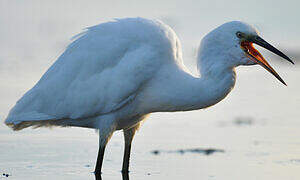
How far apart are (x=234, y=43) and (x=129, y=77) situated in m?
1.19

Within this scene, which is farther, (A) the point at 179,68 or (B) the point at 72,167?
(B) the point at 72,167

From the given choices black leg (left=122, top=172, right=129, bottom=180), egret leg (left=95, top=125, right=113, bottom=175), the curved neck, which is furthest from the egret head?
black leg (left=122, top=172, right=129, bottom=180)

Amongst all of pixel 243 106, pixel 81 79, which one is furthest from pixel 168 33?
pixel 243 106

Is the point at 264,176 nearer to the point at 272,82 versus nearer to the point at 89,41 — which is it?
the point at 89,41

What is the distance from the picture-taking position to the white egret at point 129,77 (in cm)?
779

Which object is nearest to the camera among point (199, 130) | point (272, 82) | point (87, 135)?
point (87, 135)

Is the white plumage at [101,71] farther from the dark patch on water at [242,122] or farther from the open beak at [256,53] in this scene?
the dark patch on water at [242,122]

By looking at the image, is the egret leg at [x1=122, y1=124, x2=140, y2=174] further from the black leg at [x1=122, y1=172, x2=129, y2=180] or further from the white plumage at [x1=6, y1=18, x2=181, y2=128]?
the white plumage at [x1=6, y1=18, x2=181, y2=128]

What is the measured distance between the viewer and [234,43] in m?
7.72

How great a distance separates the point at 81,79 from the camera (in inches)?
328

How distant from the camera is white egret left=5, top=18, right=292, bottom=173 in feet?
25.6

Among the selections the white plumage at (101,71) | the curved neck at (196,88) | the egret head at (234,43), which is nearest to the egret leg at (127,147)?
the white plumage at (101,71)

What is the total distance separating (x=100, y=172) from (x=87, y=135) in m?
2.32

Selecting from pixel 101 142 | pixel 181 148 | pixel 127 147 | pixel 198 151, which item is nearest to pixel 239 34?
pixel 101 142
